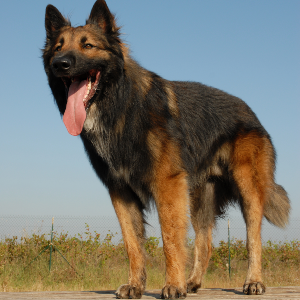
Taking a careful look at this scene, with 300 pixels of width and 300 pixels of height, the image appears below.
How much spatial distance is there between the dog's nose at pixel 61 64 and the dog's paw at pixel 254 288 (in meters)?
2.89

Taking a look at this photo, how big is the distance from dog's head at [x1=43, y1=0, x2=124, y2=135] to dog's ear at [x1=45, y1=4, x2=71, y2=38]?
0.21 metres

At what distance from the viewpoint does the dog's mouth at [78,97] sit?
10.4 feet

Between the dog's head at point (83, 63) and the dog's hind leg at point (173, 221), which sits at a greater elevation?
the dog's head at point (83, 63)

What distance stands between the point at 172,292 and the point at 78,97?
197 centimetres

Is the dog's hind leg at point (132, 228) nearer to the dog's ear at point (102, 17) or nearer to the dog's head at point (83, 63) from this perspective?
the dog's head at point (83, 63)

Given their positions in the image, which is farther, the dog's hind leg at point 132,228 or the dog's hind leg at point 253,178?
the dog's hind leg at point 253,178

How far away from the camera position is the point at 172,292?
2.96m

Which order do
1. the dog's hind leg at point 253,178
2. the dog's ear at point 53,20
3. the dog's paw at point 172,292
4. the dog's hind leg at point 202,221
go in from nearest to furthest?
the dog's paw at point 172,292 < the dog's ear at point 53,20 < the dog's hind leg at point 253,178 < the dog's hind leg at point 202,221

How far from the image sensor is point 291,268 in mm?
10258

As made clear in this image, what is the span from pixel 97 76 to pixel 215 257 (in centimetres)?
875

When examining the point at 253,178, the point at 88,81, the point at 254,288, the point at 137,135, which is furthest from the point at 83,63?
the point at 254,288

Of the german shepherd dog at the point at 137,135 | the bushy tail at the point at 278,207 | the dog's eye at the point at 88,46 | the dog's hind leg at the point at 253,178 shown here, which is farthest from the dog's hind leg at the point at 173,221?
the bushy tail at the point at 278,207

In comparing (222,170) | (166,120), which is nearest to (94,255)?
(222,170)

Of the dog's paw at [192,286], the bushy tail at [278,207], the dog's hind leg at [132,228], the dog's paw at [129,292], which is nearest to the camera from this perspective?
the dog's paw at [129,292]
